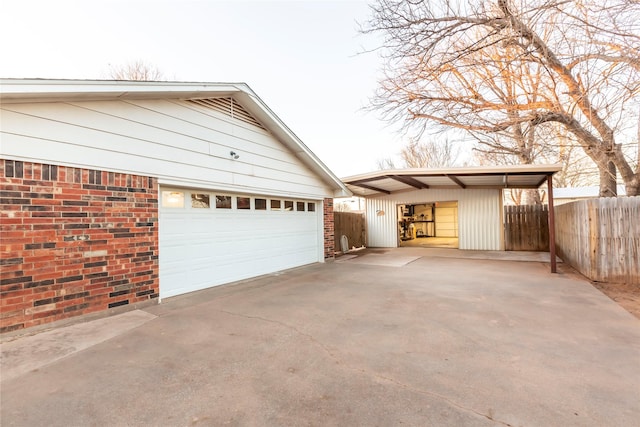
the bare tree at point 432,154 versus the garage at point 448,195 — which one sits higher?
the bare tree at point 432,154

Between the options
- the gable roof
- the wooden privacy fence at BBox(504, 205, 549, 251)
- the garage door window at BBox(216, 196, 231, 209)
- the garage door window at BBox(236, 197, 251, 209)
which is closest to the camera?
the gable roof

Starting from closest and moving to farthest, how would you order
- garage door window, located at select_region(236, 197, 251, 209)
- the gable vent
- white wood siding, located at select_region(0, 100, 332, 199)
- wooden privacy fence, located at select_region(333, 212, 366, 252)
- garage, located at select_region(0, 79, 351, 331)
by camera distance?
1. garage, located at select_region(0, 79, 351, 331)
2. white wood siding, located at select_region(0, 100, 332, 199)
3. the gable vent
4. garage door window, located at select_region(236, 197, 251, 209)
5. wooden privacy fence, located at select_region(333, 212, 366, 252)

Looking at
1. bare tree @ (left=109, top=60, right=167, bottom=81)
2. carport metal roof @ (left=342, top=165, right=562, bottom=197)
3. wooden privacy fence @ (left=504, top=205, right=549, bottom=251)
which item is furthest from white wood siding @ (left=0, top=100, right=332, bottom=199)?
bare tree @ (left=109, top=60, right=167, bottom=81)

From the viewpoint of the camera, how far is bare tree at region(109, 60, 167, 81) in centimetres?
1484

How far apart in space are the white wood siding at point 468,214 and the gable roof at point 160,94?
609 centimetres

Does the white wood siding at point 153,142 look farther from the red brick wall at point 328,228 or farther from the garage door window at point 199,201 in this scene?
the red brick wall at point 328,228

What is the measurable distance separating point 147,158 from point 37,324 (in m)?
2.61

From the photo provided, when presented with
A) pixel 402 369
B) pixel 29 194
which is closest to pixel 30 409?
pixel 29 194

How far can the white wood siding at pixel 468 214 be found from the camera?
1177cm

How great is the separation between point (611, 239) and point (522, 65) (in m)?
4.15

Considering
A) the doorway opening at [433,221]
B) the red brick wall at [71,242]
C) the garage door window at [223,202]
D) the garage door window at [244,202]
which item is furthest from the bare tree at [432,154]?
the red brick wall at [71,242]

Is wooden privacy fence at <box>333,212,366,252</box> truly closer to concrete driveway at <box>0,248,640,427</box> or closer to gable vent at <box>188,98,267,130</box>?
gable vent at <box>188,98,267,130</box>

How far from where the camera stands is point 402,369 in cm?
263

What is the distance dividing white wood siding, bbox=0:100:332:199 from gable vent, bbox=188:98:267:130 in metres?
0.10
